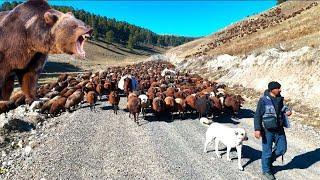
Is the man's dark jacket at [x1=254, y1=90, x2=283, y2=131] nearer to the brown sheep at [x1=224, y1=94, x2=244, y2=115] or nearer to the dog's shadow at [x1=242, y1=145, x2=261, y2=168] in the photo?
the dog's shadow at [x1=242, y1=145, x2=261, y2=168]

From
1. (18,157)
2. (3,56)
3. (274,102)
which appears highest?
(3,56)

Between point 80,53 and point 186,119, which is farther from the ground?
point 80,53

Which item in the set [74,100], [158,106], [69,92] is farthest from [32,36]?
[69,92]

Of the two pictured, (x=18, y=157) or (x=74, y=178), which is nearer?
(x=74, y=178)

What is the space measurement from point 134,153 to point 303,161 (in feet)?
20.7

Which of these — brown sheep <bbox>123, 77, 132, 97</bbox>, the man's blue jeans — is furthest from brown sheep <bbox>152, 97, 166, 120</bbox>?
the man's blue jeans

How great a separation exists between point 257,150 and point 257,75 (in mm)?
19141

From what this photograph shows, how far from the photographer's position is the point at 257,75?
34.9 metres

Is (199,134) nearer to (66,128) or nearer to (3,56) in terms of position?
(66,128)

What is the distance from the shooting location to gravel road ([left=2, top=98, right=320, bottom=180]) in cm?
1377

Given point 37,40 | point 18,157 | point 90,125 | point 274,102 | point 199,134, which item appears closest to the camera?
point 37,40

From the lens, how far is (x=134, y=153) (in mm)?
15922

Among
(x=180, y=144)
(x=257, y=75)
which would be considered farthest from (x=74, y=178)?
(x=257, y=75)

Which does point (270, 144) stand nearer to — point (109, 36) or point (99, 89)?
point (99, 89)
